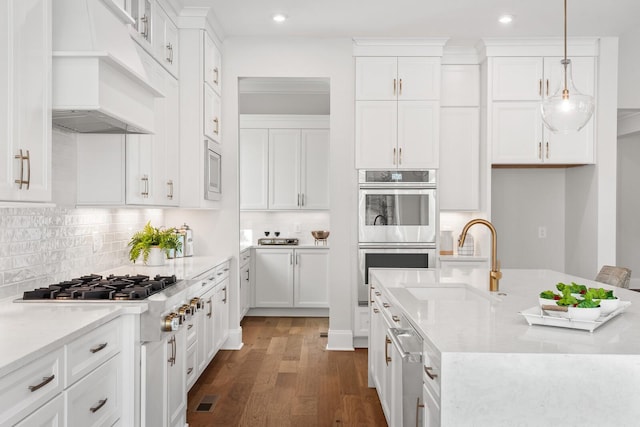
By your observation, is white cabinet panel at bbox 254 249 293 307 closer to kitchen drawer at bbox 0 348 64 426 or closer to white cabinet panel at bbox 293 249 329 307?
white cabinet panel at bbox 293 249 329 307

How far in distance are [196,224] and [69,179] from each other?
1.77 metres

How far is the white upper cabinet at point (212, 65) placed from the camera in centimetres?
432

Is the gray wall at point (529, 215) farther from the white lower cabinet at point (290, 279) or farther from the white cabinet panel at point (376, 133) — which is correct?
the white lower cabinet at point (290, 279)

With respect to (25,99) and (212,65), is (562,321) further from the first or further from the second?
(212,65)

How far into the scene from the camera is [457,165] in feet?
16.3

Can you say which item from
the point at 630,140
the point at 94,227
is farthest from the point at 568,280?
the point at 630,140

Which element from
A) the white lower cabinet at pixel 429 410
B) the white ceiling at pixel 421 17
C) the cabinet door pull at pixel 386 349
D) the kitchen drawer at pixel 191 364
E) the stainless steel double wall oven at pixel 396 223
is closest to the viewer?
the white lower cabinet at pixel 429 410

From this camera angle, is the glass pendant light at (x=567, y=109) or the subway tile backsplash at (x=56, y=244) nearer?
the subway tile backsplash at (x=56, y=244)

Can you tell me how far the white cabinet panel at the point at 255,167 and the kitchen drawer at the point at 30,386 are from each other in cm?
492

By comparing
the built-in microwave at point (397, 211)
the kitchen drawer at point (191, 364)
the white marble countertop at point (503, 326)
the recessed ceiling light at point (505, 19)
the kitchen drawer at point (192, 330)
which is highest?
the recessed ceiling light at point (505, 19)

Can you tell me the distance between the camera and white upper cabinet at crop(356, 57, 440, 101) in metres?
4.84

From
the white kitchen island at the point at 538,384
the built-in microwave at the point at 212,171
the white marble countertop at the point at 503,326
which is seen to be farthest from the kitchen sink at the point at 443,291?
the built-in microwave at the point at 212,171

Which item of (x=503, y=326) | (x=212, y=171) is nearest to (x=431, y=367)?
(x=503, y=326)

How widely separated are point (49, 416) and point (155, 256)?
211cm
